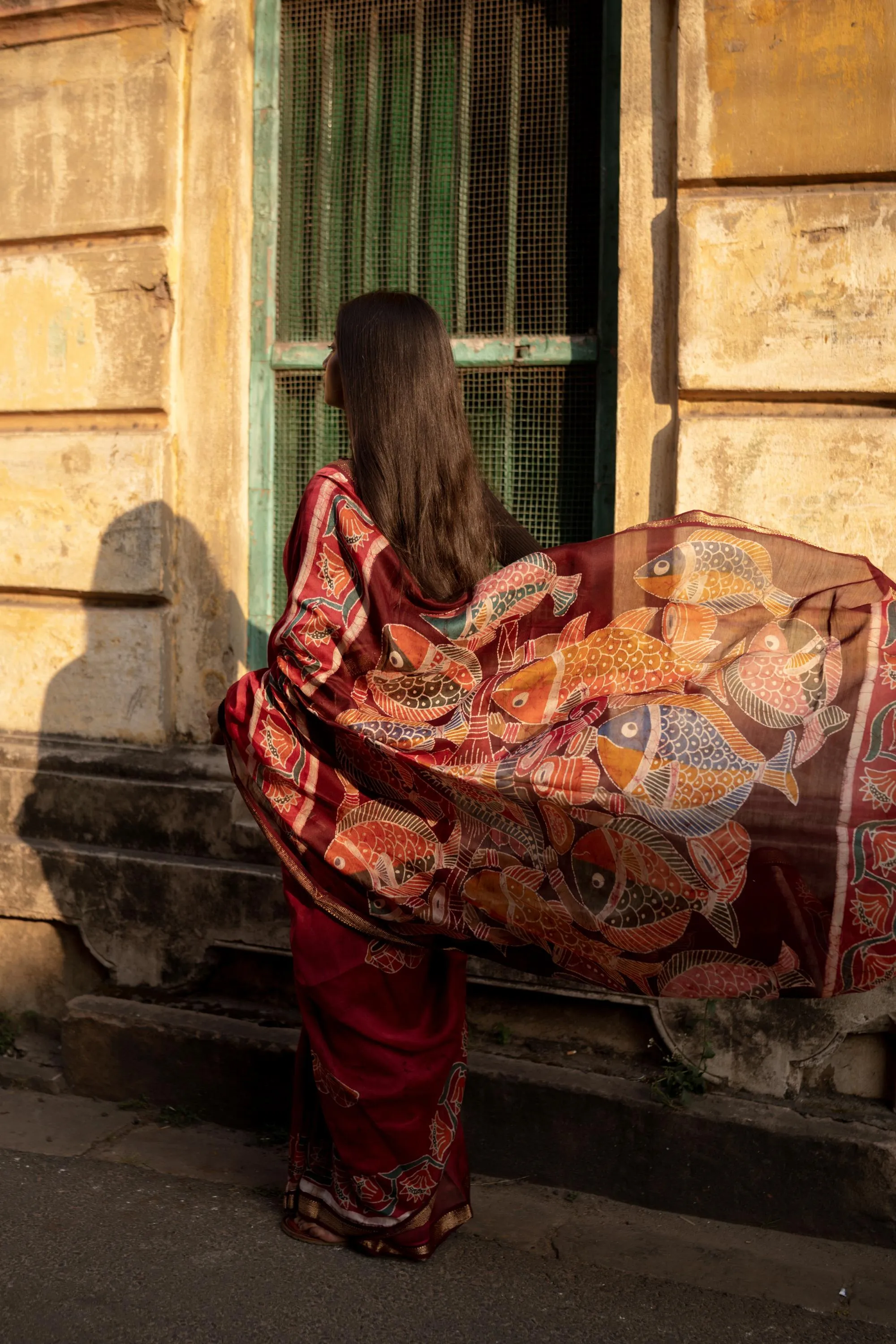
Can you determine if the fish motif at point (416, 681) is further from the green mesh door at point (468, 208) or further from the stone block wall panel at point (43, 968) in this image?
the stone block wall panel at point (43, 968)

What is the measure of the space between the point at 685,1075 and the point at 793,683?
1.30 metres

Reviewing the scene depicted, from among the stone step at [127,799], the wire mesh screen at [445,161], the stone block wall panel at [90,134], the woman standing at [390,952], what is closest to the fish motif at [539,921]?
the woman standing at [390,952]

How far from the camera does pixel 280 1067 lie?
346cm

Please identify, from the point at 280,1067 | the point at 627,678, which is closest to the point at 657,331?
the point at 627,678

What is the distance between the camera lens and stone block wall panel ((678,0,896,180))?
3.11 metres

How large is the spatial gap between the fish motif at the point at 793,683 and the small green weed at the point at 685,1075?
1.06 metres

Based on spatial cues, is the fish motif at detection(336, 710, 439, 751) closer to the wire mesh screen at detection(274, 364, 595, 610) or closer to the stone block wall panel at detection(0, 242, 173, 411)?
the wire mesh screen at detection(274, 364, 595, 610)

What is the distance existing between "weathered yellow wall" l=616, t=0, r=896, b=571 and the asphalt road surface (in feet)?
6.18

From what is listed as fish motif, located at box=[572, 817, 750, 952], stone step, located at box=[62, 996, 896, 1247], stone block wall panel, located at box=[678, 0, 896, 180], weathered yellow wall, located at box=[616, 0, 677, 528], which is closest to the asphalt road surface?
stone step, located at box=[62, 996, 896, 1247]

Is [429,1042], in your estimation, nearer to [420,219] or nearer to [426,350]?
[426,350]

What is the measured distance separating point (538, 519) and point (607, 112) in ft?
4.00

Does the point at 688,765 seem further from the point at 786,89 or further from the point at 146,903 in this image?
the point at 146,903

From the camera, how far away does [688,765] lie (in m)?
2.38

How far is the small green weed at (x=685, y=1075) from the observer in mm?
3129
